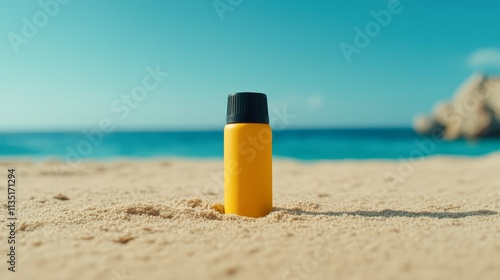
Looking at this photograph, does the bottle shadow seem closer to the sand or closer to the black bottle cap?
the sand

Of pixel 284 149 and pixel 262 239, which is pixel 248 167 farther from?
pixel 284 149

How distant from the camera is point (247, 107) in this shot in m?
2.83

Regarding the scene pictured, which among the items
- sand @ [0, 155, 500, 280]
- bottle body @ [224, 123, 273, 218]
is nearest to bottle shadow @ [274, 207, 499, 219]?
sand @ [0, 155, 500, 280]

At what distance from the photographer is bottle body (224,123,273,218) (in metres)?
2.82

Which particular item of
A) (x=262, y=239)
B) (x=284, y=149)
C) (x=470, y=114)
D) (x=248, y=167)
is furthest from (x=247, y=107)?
(x=470, y=114)

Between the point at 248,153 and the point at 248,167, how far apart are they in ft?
0.37

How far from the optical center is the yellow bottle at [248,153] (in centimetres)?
283

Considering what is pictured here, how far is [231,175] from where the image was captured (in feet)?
9.52

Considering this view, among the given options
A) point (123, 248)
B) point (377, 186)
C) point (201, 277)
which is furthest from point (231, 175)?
point (377, 186)

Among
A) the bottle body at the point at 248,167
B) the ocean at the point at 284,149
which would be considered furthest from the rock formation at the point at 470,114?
the bottle body at the point at 248,167

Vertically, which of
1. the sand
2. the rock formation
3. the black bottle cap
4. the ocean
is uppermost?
the rock formation

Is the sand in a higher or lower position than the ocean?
lower

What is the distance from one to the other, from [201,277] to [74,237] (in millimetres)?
1049

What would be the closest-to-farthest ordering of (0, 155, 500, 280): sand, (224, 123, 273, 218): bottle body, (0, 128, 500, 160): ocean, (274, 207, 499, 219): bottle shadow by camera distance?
1. (0, 155, 500, 280): sand
2. (224, 123, 273, 218): bottle body
3. (274, 207, 499, 219): bottle shadow
4. (0, 128, 500, 160): ocean
